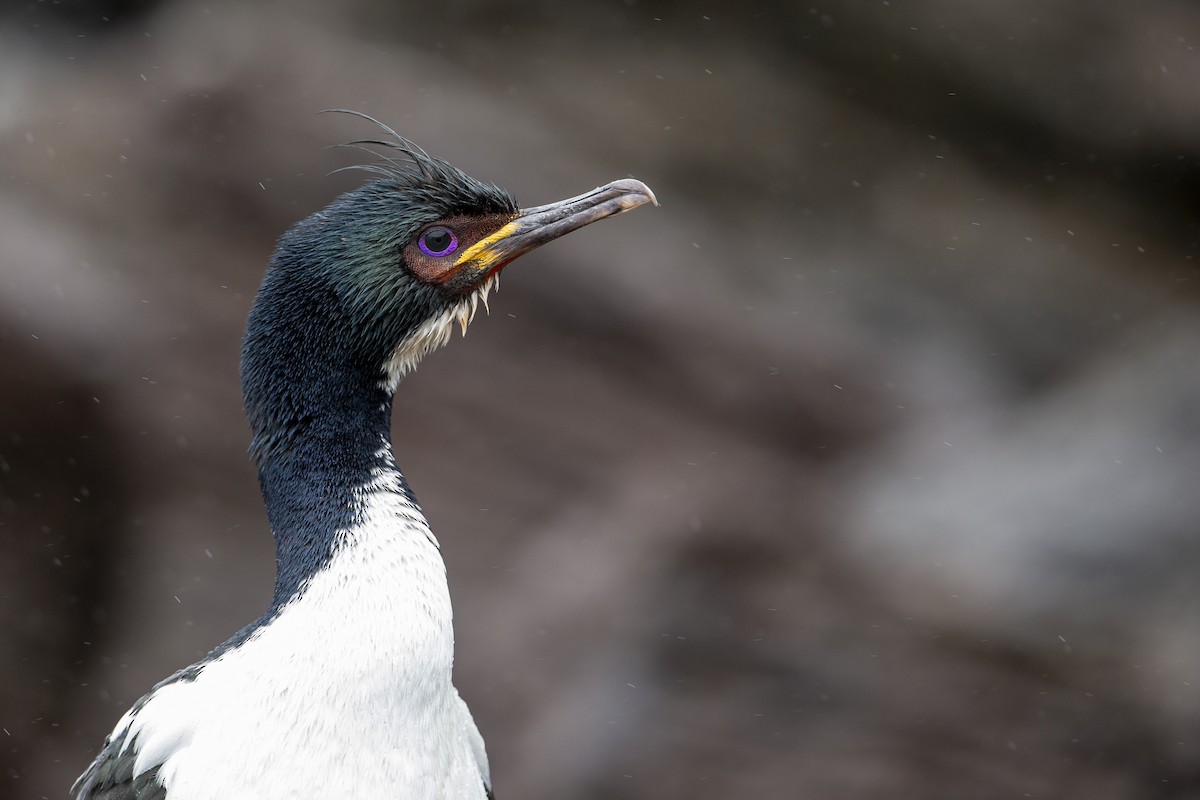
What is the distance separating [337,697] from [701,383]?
348 cm

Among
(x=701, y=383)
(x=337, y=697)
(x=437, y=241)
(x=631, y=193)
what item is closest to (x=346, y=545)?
(x=337, y=697)

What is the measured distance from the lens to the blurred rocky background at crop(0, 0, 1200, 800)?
515 cm

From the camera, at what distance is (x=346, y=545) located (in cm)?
238

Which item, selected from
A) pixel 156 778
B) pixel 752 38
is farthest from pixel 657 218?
pixel 156 778

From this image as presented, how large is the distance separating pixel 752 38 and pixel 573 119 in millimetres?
961

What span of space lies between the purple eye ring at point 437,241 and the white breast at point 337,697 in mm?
680

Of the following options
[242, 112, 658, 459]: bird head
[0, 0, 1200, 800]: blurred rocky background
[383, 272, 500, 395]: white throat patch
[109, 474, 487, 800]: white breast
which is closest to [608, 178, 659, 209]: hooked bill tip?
[242, 112, 658, 459]: bird head

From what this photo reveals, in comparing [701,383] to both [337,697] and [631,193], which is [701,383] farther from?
[337,697]

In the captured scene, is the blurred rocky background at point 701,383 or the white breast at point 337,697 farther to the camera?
the blurred rocky background at point 701,383

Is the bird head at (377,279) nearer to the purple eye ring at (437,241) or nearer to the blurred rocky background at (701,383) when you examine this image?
the purple eye ring at (437,241)

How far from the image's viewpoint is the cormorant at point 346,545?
2271 millimetres

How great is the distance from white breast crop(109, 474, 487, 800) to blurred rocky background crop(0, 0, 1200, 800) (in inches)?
116

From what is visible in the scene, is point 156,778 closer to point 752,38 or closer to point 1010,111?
point 752,38

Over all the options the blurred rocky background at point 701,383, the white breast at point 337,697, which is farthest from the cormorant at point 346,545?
the blurred rocky background at point 701,383
